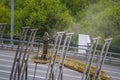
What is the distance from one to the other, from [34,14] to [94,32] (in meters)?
7.58

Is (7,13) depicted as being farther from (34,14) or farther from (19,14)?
(34,14)

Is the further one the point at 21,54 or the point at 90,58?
the point at 21,54

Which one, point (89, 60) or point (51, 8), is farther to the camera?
point (51, 8)

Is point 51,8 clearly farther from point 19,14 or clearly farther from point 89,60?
point 89,60

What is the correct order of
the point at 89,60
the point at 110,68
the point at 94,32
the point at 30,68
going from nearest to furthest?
1. the point at 89,60
2. the point at 30,68
3. the point at 110,68
4. the point at 94,32

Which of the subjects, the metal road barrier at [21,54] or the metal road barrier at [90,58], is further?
the metal road barrier at [21,54]

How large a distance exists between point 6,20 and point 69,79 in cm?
2588

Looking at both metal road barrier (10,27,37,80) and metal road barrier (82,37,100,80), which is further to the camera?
metal road barrier (10,27,37,80)

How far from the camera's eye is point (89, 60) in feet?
40.4

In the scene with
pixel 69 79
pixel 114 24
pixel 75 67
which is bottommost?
pixel 69 79

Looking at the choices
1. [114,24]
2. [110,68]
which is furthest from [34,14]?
[110,68]

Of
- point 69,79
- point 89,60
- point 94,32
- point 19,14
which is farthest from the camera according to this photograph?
point 19,14

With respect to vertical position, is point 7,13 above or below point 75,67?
above

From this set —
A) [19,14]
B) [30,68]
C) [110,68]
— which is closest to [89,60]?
[30,68]
